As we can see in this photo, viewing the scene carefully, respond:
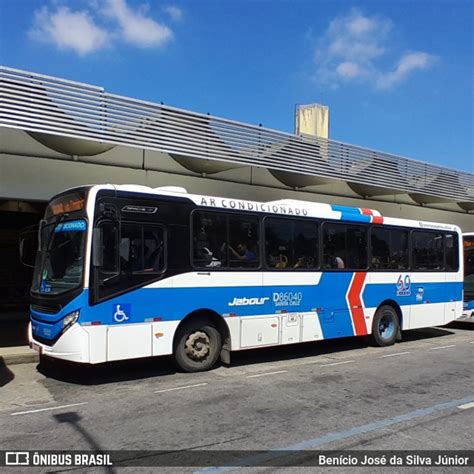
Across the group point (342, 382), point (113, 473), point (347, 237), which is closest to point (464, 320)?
point (347, 237)

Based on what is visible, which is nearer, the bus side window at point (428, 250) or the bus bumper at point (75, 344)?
the bus bumper at point (75, 344)

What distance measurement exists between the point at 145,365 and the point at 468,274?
10.9m

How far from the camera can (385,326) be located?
12266 millimetres

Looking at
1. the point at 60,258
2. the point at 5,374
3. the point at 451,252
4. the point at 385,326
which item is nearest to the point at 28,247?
the point at 60,258

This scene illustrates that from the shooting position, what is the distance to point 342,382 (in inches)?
318

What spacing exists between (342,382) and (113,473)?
4594 millimetres

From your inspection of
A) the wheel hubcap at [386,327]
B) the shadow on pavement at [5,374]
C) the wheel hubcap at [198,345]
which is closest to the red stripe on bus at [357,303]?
the wheel hubcap at [386,327]

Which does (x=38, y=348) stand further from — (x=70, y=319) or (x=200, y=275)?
(x=200, y=275)

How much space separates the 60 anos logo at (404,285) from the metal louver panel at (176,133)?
14.7 ft

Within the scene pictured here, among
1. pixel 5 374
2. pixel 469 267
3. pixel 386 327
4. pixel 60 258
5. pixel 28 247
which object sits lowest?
pixel 5 374

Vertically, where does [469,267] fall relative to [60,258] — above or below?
below

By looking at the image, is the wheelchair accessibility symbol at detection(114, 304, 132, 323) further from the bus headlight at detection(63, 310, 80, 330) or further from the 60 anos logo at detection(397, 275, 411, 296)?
the 60 anos logo at detection(397, 275, 411, 296)

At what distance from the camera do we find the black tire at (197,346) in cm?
859

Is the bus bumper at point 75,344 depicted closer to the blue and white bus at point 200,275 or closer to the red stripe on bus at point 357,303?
the blue and white bus at point 200,275
